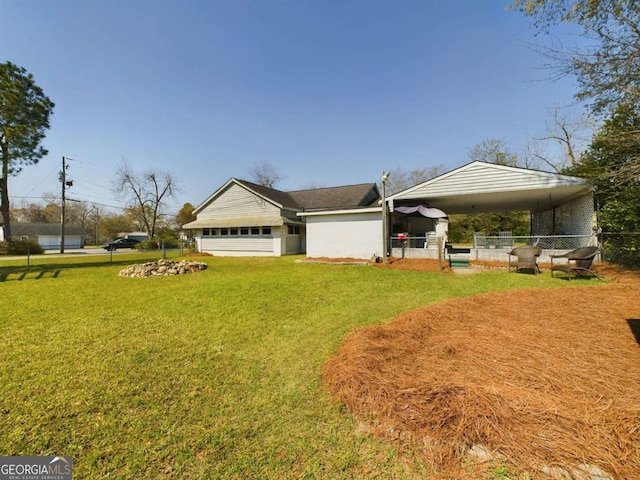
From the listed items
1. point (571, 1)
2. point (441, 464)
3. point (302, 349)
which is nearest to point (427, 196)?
point (571, 1)

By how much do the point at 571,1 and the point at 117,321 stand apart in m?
13.9

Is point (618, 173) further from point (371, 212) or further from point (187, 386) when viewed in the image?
point (187, 386)

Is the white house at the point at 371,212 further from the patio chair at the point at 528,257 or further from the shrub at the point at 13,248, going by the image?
the shrub at the point at 13,248

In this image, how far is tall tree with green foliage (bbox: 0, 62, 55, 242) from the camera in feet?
45.1

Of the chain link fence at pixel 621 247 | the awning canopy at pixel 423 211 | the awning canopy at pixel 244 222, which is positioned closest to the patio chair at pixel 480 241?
the awning canopy at pixel 423 211

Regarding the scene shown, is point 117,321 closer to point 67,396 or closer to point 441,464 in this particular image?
point 67,396

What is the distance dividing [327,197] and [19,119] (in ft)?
62.7

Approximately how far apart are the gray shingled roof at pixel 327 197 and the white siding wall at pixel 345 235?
4677 millimetres

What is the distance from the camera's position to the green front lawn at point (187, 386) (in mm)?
1941

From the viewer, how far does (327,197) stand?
22031mm

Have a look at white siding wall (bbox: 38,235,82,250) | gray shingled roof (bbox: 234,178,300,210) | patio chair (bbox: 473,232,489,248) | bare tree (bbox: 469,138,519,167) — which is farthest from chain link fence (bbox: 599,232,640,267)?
white siding wall (bbox: 38,235,82,250)

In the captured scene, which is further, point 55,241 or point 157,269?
point 55,241

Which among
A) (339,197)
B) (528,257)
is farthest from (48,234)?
(528,257)

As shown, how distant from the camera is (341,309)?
18.1ft
